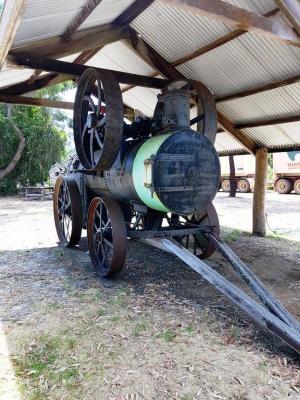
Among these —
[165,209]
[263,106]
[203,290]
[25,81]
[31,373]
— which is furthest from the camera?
[25,81]

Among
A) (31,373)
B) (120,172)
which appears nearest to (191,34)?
(120,172)

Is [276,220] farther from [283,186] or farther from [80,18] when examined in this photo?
[283,186]

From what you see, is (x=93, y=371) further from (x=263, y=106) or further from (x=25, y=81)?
(x=25, y=81)

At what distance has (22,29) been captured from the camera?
409 cm

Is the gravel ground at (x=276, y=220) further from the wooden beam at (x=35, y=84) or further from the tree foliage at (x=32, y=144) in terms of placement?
the tree foliage at (x=32, y=144)

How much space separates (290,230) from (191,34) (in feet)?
17.9

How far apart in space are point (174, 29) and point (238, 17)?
7.92ft

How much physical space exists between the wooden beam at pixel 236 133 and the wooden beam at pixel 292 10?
3.69 metres

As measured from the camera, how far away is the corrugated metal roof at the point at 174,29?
469 centimetres

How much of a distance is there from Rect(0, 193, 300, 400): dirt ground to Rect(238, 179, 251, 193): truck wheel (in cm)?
1635

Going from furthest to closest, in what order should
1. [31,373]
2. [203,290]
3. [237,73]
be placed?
[237,73]
[203,290]
[31,373]

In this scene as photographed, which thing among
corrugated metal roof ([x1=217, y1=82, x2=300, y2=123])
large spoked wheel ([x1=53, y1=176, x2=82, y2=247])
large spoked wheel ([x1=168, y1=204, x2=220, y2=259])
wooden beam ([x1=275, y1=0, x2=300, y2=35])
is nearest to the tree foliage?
large spoked wheel ([x1=53, y1=176, x2=82, y2=247])

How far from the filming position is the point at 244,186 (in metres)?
21.6

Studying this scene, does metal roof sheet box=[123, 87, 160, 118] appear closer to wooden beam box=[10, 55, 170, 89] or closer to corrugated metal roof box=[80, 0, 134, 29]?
wooden beam box=[10, 55, 170, 89]
